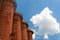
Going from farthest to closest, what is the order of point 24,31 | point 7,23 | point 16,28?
point 24,31 < point 16,28 < point 7,23

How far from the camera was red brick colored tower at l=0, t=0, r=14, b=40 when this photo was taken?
79.9ft

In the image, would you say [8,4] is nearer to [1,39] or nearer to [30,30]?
[1,39]

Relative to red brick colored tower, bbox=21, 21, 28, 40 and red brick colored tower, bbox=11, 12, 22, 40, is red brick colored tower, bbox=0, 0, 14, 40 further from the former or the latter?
red brick colored tower, bbox=21, 21, 28, 40

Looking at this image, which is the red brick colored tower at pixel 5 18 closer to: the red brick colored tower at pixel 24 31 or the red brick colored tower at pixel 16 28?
the red brick colored tower at pixel 16 28

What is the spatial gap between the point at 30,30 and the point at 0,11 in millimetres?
15199

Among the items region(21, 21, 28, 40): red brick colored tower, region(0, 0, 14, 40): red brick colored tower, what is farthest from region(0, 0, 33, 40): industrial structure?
region(21, 21, 28, 40): red brick colored tower

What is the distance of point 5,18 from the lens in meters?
25.6

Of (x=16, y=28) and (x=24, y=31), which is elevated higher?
(x=24, y=31)

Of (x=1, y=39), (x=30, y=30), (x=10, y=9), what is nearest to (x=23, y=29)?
(x=30, y=30)

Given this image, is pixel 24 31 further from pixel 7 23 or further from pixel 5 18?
pixel 5 18

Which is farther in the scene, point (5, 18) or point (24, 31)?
point (24, 31)

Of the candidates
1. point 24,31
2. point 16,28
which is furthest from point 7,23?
point 24,31

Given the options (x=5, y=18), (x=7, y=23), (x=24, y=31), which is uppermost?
(x=24, y=31)

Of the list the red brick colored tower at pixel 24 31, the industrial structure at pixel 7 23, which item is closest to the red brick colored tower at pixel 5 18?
the industrial structure at pixel 7 23
